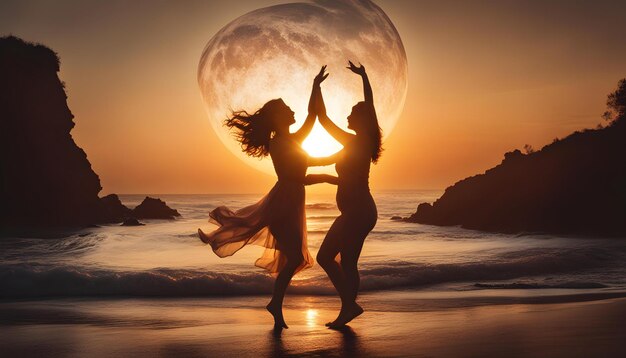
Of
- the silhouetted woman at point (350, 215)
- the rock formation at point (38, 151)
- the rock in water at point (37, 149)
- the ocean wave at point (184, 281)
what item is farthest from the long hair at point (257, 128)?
the rock in water at point (37, 149)

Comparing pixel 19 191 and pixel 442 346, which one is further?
pixel 19 191

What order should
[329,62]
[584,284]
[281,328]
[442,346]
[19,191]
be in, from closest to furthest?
[442,346] → [281,328] → [584,284] → [329,62] → [19,191]

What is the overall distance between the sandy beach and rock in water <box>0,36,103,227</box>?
3365cm

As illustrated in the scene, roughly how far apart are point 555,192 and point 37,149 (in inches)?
1328

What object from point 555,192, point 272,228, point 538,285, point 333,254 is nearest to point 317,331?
point 333,254

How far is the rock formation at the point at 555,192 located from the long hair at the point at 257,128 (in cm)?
2994

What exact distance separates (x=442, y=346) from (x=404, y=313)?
352 cm

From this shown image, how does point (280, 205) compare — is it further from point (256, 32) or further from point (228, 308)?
point (256, 32)

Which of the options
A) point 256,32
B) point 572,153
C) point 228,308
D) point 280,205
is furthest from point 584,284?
point 572,153

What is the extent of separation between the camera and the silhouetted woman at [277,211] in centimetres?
853

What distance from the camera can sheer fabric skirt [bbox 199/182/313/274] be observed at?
8.54 m

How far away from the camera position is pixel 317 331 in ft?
27.3

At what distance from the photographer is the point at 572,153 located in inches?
1591

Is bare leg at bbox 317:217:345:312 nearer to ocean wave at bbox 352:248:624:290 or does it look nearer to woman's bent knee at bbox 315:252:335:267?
woman's bent knee at bbox 315:252:335:267
